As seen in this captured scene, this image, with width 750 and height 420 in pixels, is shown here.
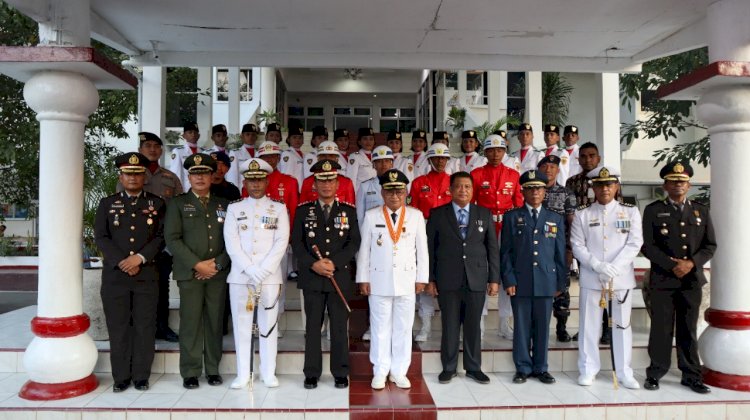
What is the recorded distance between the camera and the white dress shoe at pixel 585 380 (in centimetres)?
463

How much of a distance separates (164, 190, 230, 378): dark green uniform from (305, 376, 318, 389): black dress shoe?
0.83m

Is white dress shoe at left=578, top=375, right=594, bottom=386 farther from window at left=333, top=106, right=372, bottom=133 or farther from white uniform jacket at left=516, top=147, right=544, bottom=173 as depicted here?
window at left=333, top=106, right=372, bottom=133

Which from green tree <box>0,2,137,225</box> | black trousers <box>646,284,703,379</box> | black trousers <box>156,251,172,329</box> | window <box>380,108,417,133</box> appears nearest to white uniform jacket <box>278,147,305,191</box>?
black trousers <box>156,251,172,329</box>

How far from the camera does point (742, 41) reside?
4422 millimetres

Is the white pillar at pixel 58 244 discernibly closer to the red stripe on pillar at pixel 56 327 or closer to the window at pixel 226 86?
the red stripe on pillar at pixel 56 327

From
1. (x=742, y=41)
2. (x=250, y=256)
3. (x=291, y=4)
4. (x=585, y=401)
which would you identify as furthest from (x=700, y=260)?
(x=291, y=4)

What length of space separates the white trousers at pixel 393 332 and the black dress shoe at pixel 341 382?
257 millimetres

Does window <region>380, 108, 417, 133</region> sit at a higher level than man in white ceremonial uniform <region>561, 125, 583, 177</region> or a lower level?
higher

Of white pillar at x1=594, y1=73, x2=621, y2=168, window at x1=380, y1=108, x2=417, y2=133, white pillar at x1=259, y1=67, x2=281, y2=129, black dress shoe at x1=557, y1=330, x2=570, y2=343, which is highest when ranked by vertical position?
window at x1=380, y1=108, x2=417, y2=133

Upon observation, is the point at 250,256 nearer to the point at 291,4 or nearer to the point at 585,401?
the point at 291,4

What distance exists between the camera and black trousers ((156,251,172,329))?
5129 millimetres

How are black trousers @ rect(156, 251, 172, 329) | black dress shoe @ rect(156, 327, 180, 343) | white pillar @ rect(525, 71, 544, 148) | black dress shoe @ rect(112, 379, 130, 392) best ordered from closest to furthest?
1. black dress shoe @ rect(112, 379, 130, 392)
2. black trousers @ rect(156, 251, 172, 329)
3. black dress shoe @ rect(156, 327, 180, 343)
4. white pillar @ rect(525, 71, 544, 148)

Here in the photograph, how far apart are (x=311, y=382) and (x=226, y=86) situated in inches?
632

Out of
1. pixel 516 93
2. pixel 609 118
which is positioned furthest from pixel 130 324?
pixel 516 93
